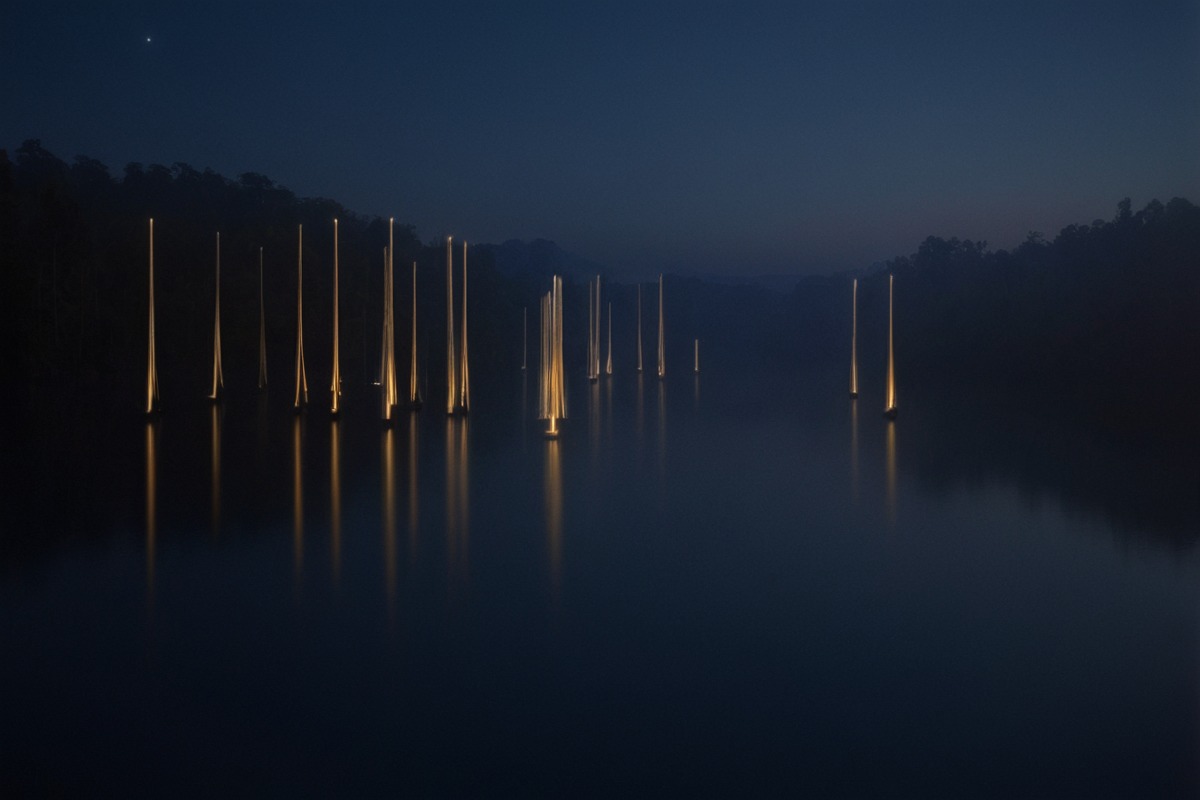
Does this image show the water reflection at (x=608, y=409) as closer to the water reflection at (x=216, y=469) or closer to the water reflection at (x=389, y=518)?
the water reflection at (x=389, y=518)

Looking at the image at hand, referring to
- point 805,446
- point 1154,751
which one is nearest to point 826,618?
point 1154,751

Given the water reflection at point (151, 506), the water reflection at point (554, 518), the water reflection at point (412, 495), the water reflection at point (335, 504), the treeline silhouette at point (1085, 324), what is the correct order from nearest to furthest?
the water reflection at point (151, 506) → the water reflection at point (554, 518) → the water reflection at point (335, 504) → the water reflection at point (412, 495) → the treeline silhouette at point (1085, 324)

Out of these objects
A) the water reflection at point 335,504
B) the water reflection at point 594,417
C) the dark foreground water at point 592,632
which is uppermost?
the water reflection at point 594,417

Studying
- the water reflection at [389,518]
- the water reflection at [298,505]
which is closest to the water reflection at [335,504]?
the water reflection at [298,505]

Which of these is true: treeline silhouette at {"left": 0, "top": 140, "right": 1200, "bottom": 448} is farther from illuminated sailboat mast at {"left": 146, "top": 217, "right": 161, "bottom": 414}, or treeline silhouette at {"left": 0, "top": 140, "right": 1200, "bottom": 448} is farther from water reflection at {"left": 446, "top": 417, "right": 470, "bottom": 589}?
water reflection at {"left": 446, "top": 417, "right": 470, "bottom": 589}

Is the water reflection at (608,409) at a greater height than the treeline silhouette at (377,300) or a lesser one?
lesser

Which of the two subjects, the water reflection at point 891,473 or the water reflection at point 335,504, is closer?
the water reflection at point 335,504

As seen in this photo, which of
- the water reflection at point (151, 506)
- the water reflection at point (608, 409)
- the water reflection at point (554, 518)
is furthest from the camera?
the water reflection at point (608, 409)

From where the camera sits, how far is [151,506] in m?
12.3

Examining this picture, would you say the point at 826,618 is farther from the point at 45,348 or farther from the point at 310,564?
the point at 45,348

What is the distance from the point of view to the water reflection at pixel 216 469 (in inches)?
455

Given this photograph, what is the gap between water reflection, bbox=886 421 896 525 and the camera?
42.8 ft

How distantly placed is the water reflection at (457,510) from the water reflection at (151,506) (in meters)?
2.46

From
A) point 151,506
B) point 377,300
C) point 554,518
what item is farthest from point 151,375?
point 377,300
